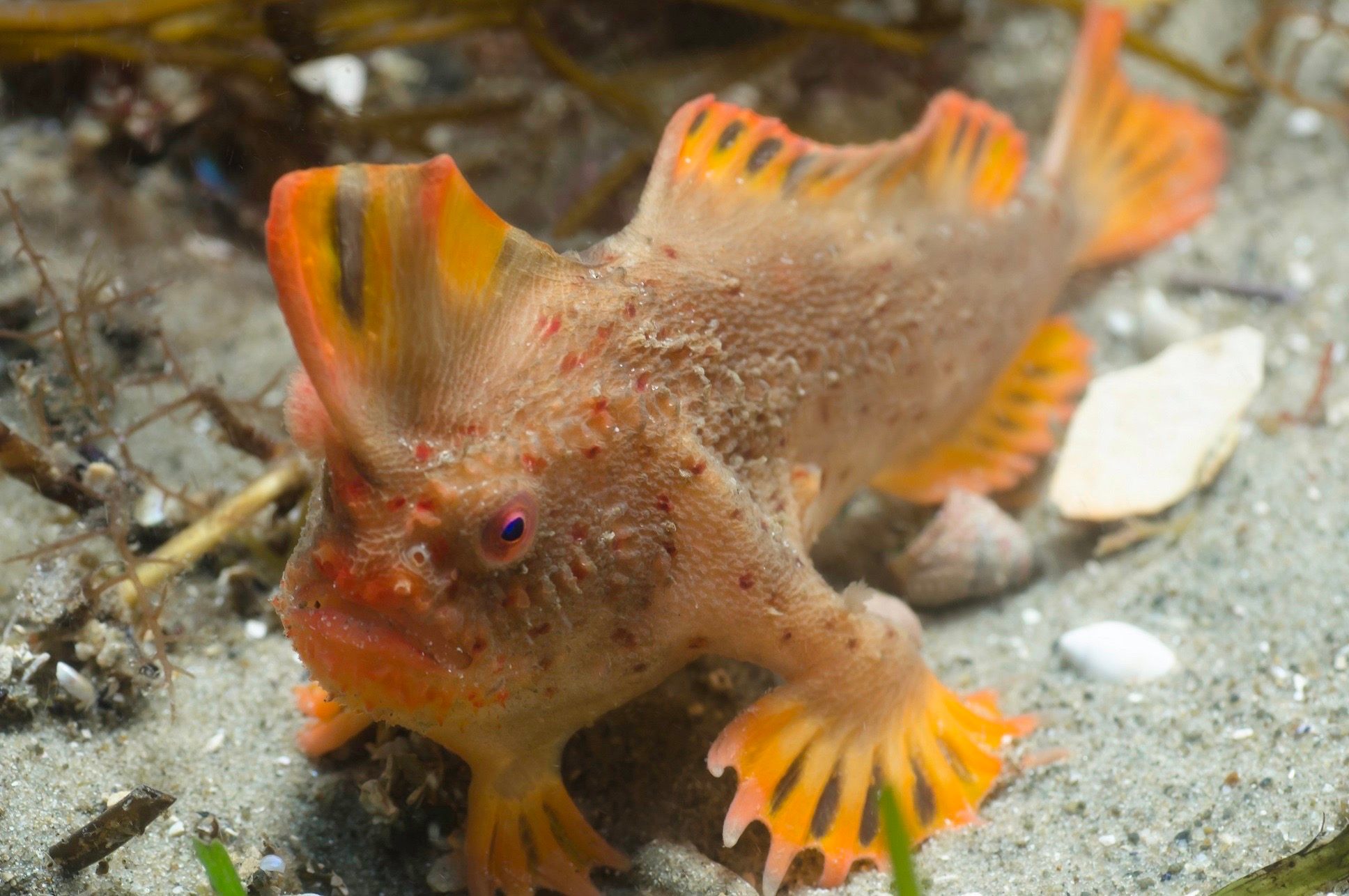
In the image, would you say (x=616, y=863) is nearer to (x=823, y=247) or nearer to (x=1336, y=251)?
(x=823, y=247)

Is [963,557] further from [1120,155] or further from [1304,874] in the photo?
[1120,155]

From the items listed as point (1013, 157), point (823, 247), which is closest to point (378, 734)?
point (823, 247)

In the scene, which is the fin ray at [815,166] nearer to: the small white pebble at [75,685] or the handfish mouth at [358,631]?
the handfish mouth at [358,631]

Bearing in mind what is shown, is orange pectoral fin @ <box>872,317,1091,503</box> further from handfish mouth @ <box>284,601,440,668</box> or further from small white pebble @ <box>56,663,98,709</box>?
small white pebble @ <box>56,663,98,709</box>

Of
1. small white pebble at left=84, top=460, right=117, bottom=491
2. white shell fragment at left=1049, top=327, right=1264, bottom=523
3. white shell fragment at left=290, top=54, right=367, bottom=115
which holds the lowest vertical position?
small white pebble at left=84, top=460, right=117, bottom=491

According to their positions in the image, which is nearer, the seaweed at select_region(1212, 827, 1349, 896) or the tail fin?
the seaweed at select_region(1212, 827, 1349, 896)

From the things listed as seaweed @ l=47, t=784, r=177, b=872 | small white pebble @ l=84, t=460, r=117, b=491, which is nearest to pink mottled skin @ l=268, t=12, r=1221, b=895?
seaweed @ l=47, t=784, r=177, b=872

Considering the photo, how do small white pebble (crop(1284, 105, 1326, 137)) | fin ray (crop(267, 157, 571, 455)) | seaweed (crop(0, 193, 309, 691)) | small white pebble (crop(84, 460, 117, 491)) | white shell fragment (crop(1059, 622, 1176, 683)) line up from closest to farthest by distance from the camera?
fin ray (crop(267, 157, 571, 455)), seaweed (crop(0, 193, 309, 691)), small white pebble (crop(84, 460, 117, 491)), white shell fragment (crop(1059, 622, 1176, 683)), small white pebble (crop(1284, 105, 1326, 137))
